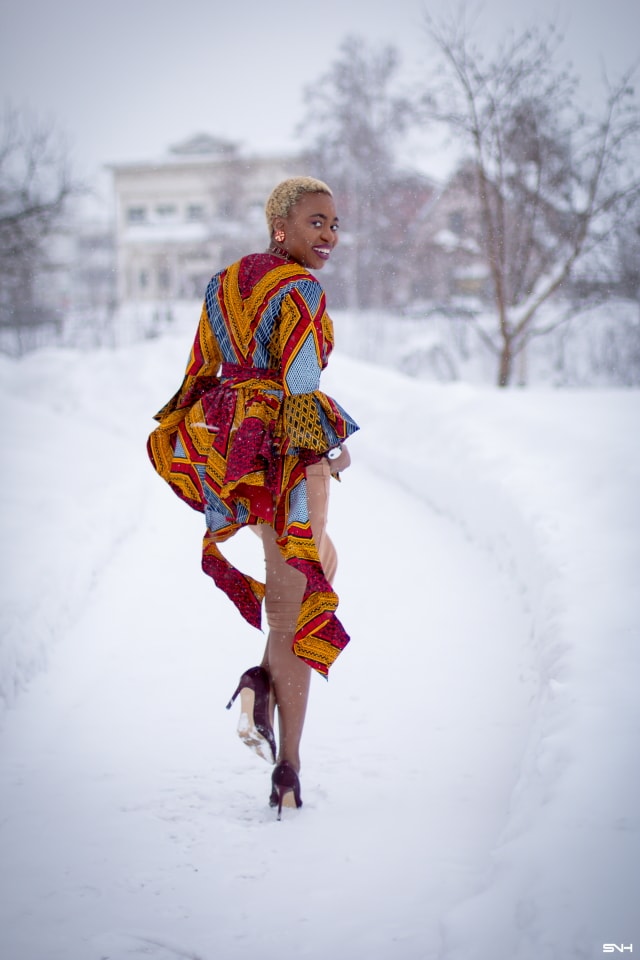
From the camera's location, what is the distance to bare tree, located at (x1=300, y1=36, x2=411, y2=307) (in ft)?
43.9

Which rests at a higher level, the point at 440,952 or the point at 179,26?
the point at 179,26

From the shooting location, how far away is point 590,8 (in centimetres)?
597

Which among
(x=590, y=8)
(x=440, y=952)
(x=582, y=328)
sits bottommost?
(x=440, y=952)

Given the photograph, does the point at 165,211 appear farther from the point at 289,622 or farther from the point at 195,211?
the point at 289,622

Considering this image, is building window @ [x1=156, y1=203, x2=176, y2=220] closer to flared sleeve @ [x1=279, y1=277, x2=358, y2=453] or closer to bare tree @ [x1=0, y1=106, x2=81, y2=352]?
bare tree @ [x1=0, y1=106, x2=81, y2=352]

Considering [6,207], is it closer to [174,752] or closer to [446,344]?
[446,344]

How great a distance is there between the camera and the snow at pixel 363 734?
1.51m

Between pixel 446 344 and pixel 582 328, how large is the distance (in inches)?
121

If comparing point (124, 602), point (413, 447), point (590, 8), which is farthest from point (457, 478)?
point (590, 8)

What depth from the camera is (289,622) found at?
2100mm

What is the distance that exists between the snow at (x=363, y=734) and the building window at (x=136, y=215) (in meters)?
17.9

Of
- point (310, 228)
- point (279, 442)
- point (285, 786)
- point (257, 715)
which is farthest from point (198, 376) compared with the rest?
point (285, 786)

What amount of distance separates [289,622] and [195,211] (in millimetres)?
18129

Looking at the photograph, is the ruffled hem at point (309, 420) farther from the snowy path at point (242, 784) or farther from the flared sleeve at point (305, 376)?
the snowy path at point (242, 784)
